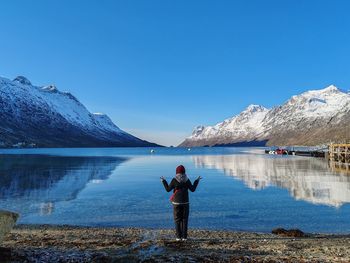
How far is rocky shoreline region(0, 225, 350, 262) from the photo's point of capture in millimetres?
15055

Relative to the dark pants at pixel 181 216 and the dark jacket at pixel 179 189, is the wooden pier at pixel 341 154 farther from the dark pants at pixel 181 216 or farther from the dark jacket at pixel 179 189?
the dark jacket at pixel 179 189

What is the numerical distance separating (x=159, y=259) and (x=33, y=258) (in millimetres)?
4531

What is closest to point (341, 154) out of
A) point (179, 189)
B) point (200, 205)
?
point (200, 205)

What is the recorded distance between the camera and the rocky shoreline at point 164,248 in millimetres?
15055

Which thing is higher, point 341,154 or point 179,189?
point 341,154

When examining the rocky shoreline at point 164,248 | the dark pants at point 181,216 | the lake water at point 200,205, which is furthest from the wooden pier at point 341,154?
the dark pants at point 181,216

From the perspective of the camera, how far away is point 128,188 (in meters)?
49.6

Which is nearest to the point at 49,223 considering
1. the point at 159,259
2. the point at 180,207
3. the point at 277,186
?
the point at 180,207

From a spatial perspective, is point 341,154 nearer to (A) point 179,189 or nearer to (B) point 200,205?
(B) point 200,205

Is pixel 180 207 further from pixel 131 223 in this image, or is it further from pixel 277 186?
pixel 277 186

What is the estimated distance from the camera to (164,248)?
17.0m

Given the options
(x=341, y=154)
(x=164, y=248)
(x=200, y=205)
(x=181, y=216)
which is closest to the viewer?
(x=164, y=248)

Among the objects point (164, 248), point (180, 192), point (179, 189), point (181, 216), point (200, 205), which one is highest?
point (179, 189)

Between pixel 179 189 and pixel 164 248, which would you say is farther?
pixel 179 189
